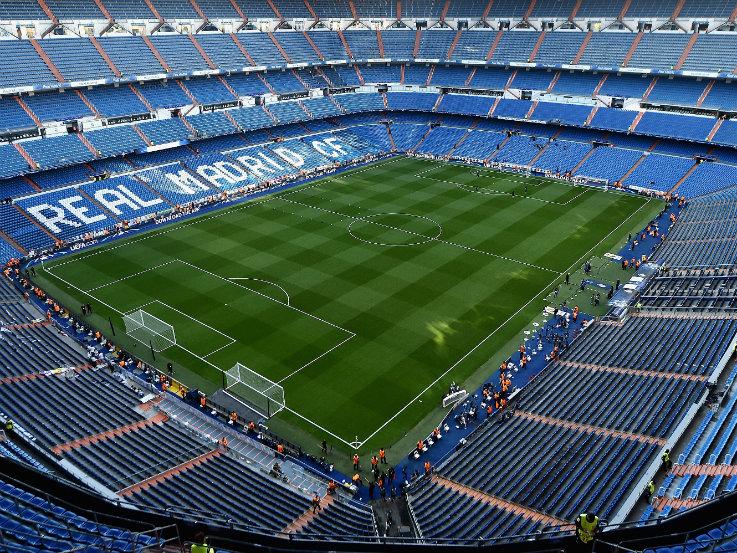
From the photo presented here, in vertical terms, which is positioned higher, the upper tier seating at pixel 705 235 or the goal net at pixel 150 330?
the upper tier seating at pixel 705 235

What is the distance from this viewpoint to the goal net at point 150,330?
34000 millimetres

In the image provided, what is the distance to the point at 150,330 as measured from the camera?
114ft

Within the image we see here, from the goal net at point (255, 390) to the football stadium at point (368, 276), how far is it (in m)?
0.19

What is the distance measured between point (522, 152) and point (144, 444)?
59.3m

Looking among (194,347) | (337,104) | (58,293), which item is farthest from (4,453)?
(337,104)

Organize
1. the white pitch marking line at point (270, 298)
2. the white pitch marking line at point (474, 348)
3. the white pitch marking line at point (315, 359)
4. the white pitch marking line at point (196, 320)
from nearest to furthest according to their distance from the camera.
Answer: the white pitch marking line at point (474, 348)
the white pitch marking line at point (315, 359)
the white pitch marking line at point (196, 320)
the white pitch marking line at point (270, 298)

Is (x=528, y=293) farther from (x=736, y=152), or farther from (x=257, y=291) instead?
(x=736, y=152)

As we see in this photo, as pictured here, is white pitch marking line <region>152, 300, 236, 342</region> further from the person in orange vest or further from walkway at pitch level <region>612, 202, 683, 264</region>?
walkway at pitch level <region>612, 202, 683, 264</region>

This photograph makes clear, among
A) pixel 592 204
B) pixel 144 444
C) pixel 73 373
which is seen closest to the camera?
pixel 144 444

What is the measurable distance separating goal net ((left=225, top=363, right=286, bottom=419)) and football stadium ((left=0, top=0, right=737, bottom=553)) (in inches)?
7.5

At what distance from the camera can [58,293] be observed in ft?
132

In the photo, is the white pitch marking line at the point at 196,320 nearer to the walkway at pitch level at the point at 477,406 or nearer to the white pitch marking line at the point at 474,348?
the white pitch marking line at the point at 474,348

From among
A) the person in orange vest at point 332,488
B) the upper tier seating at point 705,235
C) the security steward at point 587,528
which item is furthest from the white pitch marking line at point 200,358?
the upper tier seating at point 705,235

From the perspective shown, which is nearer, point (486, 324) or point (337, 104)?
point (486, 324)
